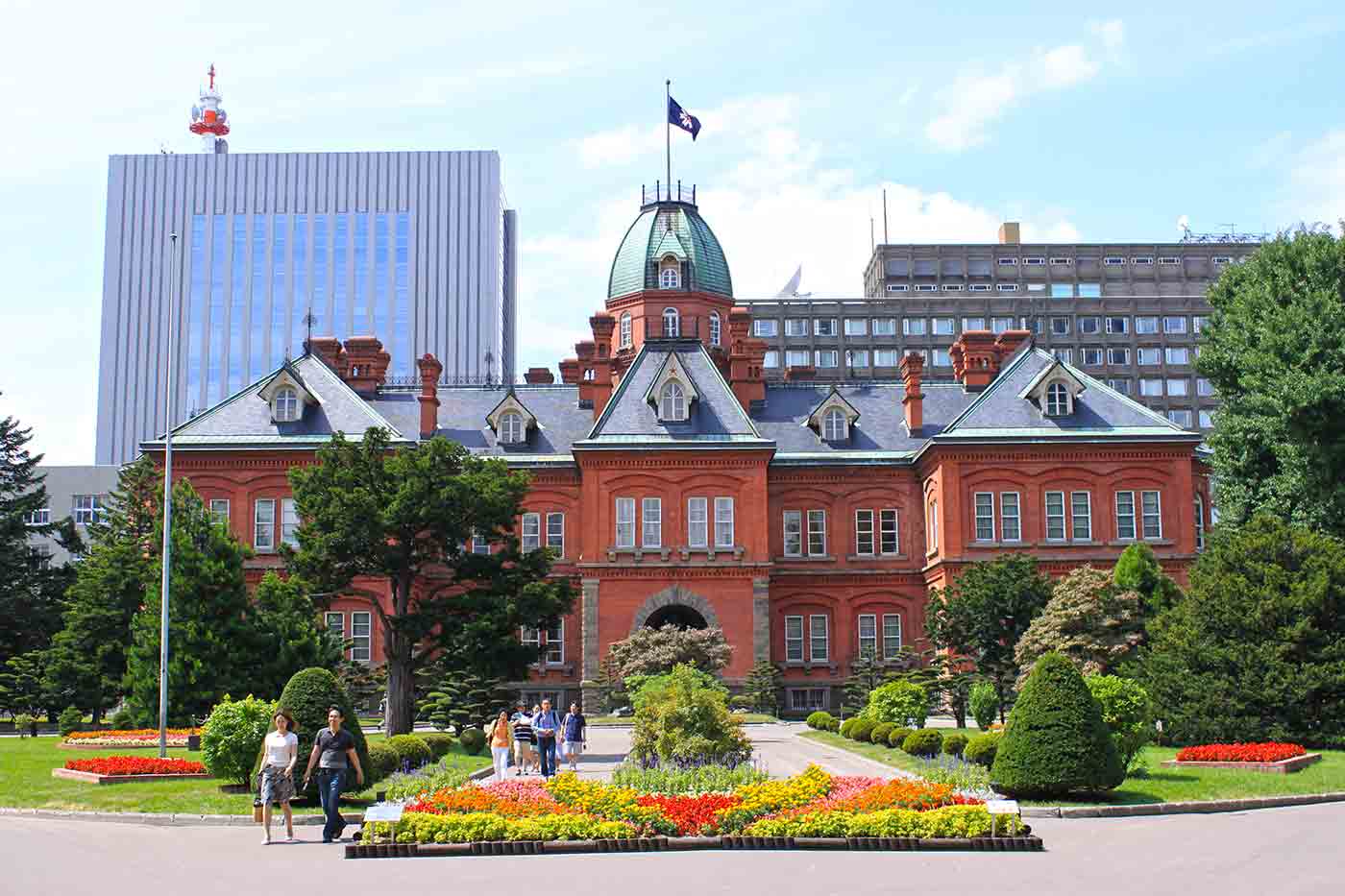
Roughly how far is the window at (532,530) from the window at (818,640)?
11407 millimetres

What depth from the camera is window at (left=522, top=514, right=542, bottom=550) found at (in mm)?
57500

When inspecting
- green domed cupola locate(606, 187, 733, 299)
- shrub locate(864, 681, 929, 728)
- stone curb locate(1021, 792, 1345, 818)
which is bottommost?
stone curb locate(1021, 792, 1345, 818)

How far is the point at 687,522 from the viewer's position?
54.6m

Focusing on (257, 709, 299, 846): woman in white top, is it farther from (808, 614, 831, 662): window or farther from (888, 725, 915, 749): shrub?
(808, 614, 831, 662): window

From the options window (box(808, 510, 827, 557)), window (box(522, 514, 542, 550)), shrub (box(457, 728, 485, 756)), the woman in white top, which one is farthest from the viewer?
window (box(808, 510, 827, 557))

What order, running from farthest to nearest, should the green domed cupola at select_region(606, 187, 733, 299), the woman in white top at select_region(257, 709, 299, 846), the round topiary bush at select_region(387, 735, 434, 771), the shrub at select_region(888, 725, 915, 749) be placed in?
the green domed cupola at select_region(606, 187, 733, 299) → the shrub at select_region(888, 725, 915, 749) → the round topiary bush at select_region(387, 735, 434, 771) → the woman in white top at select_region(257, 709, 299, 846)

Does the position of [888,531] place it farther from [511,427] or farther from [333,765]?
[333,765]

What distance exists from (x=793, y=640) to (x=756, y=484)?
23.1ft

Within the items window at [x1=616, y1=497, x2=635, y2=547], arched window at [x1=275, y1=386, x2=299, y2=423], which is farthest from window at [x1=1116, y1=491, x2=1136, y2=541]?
arched window at [x1=275, y1=386, x2=299, y2=423]

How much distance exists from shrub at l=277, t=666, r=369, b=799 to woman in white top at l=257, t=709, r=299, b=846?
232cm

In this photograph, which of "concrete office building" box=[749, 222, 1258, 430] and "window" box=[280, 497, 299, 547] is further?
"concrete office building" box=[749, 222, 1258, 430]

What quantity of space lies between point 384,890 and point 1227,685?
22.1m

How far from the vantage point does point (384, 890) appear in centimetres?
1454

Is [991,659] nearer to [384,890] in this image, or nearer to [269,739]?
[269,739]
